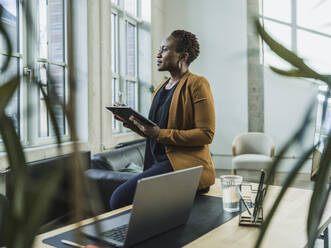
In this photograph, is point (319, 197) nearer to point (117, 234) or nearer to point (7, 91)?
point (7, 91)

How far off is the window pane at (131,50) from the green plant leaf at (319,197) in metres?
5.35

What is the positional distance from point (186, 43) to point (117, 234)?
4.28 ft

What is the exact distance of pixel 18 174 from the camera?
20cm

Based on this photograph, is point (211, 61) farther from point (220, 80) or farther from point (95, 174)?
point (95, 174)

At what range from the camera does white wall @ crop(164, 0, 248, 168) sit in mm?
6281

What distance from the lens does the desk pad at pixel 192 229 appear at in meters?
1.08

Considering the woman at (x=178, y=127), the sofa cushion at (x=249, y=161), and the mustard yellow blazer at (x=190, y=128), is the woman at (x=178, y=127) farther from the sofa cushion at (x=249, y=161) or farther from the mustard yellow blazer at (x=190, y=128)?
the sofa cushion at (x=249, y=161)

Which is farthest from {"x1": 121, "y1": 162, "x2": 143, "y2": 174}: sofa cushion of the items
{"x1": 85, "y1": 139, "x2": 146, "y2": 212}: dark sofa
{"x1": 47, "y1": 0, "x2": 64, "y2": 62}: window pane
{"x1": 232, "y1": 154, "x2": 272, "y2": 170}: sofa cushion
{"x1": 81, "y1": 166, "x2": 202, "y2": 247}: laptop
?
{"x1": 81, "y1": 166, "x2": 202, "y2": 247}: laptop

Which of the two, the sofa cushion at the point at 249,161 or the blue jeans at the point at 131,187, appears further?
the sofa cushion at the point at 249,161

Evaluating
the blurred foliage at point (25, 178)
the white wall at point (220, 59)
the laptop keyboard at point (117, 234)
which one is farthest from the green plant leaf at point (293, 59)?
the white wall at point (220, 59)

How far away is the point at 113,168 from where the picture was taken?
3404mm

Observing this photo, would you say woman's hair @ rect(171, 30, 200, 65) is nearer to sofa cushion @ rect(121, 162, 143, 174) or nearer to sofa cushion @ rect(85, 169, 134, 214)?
sofa cushion @ rect(85, 169, 134, 214)

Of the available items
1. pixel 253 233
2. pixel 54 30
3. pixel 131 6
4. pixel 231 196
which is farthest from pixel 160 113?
pixel 131 6

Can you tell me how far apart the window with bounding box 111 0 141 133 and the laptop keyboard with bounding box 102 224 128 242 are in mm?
3657
